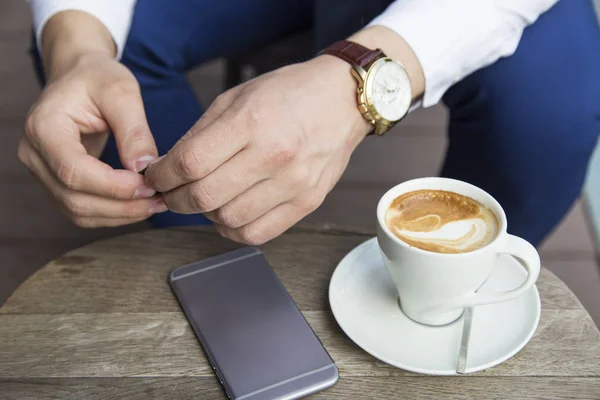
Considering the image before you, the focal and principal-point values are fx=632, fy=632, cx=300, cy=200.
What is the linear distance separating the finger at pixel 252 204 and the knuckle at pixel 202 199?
0.06 ft

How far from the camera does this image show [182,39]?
0.91m

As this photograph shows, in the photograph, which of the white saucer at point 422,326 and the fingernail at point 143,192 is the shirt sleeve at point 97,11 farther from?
the white saucer at point 422,326

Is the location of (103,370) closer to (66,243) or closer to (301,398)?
(301,398)

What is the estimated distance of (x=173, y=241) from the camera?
0.63m

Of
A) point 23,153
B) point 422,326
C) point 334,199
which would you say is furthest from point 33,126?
point 334,199

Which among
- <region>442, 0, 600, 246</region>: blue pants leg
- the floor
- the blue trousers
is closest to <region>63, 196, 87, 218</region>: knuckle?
the blue trousers

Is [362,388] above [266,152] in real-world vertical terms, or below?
below

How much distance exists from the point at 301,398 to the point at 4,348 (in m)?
0.25

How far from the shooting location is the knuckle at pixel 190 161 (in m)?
0.48

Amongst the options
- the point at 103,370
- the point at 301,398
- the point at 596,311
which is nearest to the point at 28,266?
the point at 103,370

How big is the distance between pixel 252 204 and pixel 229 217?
0.07 ft

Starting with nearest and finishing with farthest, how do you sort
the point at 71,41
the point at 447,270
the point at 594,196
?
the point at 447,270
the point at 71,41
the point at 594,196

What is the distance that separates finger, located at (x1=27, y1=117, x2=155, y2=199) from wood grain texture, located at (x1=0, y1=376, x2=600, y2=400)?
6.3 inches

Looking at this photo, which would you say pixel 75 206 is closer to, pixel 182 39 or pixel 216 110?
pixel 216 110
